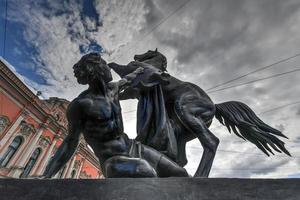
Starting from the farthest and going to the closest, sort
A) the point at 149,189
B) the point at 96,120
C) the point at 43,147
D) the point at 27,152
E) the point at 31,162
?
the point at 43,147
the point at 31,162
the point at 27,152
the point at 96,120
the point at 149,189

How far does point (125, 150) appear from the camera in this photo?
1675mm

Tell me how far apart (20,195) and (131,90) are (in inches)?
78.2

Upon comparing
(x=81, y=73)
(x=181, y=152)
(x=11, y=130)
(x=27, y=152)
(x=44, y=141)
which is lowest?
(x=181, y=152)

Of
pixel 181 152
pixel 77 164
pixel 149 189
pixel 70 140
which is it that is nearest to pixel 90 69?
pixel 70 140

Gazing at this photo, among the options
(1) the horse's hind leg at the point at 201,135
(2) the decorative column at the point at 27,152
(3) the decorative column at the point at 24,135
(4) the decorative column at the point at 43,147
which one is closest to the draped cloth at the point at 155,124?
(1) the horse's hind leg at the point at 201,135

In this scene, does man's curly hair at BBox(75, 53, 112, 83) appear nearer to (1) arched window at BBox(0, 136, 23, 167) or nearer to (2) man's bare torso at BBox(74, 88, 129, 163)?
(2) man's bare torso at BBox(74, 88, 129, 163)

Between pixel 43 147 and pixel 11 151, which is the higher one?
pixel 43 147

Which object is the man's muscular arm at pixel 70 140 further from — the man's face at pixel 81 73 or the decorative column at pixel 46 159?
the decorative column at pixel 46 159

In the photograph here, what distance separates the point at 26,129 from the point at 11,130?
1386 mm

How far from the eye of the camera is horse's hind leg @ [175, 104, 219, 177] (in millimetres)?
2188

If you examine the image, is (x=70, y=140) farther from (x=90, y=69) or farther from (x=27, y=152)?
(x=27, y=152)

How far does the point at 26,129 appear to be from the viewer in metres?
15.5

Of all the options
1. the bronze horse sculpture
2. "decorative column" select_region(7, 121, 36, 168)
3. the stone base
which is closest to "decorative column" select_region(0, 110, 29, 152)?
"decorative column" select_region(7, 121, 36, 168)

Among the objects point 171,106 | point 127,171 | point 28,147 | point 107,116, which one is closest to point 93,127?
point 107,116
